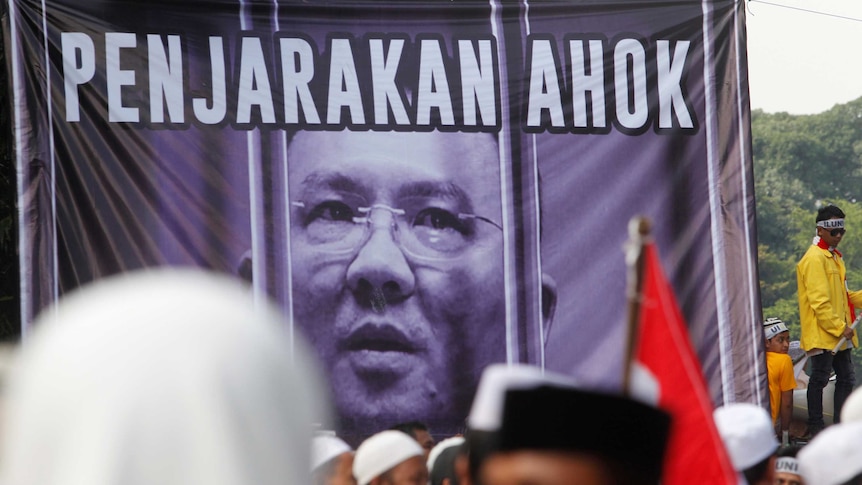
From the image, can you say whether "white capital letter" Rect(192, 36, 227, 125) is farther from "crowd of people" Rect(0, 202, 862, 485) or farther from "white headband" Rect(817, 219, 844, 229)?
"crowd of people" Rect(0, 202, 862, 485)

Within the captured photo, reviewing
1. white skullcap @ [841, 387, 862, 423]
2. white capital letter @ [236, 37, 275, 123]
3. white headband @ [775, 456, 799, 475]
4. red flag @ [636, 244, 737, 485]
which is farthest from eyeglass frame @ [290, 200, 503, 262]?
red flag @ [636, 244, 737, 485]

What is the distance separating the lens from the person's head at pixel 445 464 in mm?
4750

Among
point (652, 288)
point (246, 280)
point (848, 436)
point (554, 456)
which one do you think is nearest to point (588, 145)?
point (246, 280)

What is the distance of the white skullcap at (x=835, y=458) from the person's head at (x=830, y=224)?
6.14m

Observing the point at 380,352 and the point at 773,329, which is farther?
the point at 773,329

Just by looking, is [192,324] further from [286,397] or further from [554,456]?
[554,456]

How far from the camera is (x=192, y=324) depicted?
2.44 feet

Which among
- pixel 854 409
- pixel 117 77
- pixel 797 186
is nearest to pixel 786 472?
pixel 854 409

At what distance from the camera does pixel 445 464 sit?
491 cm

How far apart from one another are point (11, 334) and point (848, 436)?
15.6 ft

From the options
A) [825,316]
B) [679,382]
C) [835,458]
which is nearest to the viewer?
[679,382]

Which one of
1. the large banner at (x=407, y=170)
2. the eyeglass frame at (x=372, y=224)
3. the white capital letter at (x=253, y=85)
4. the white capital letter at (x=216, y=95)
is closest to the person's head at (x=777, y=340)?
the large banner at (x=407, y=170)

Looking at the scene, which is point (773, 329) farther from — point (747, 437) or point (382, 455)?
point (747, 437)

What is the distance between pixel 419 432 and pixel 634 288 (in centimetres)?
449
